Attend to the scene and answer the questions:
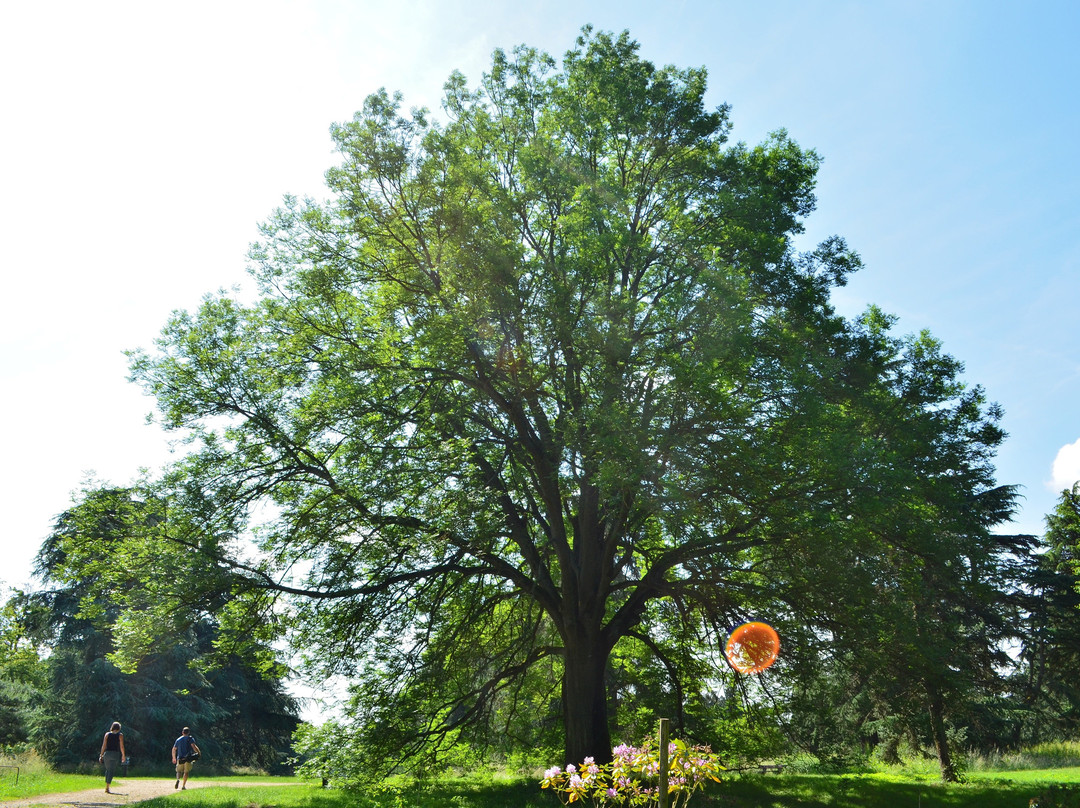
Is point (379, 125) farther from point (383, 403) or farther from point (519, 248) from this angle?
point (383, 403)

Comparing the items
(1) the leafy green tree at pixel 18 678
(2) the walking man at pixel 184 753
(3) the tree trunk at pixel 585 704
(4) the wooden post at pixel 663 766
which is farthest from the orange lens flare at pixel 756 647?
(1) the leafy green tree at pixel 18 678

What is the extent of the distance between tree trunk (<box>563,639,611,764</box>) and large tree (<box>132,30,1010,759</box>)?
0.05 meters

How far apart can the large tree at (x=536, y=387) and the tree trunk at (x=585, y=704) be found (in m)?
0.05

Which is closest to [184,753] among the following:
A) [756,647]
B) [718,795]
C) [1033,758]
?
[718,795]

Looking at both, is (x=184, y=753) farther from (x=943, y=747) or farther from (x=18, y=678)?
(x=943, y=747)

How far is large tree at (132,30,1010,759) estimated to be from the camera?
36.2 ft

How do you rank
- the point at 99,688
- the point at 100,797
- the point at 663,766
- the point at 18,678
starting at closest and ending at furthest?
1. the point at 663,766
2. the point at 100,797
3. the point at 99,688
4. the point at 18,678

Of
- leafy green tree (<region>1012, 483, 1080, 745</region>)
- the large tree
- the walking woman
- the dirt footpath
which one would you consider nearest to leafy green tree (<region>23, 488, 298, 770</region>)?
the dirt footpath

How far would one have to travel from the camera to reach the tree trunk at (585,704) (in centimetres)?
1341

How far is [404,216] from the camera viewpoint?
1360 cm

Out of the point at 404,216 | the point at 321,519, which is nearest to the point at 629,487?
the point at 321,519

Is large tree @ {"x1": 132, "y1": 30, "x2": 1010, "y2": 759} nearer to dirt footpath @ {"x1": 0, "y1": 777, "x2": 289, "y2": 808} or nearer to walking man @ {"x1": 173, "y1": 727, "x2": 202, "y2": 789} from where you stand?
dirt footpath @ {"x1": 0, "y1": 777, "x2": 289, "y2": 808}

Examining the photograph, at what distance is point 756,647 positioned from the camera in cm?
1356

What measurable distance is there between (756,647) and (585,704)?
11.5ft
